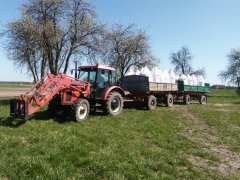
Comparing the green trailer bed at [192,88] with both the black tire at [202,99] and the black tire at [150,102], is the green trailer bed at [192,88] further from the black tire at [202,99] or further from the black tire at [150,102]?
the black tire at [150,102]

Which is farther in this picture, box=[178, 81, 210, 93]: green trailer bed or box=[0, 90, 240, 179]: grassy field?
box=[178, 81, 210, 93]: green trailer bed

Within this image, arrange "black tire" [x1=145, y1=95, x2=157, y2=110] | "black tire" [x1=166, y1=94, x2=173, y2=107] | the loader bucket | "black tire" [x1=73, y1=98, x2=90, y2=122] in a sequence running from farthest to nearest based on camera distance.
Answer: "black tire" [x1=166, y1=94, x2=173, y2=107]
"black tire" [x1=145, y1=95, x2=157, y2=110]
"black tire" [x1=73, y1=98, x2=90, y2=122]
the loader bucket

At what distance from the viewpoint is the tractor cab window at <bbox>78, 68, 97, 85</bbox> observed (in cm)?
1640

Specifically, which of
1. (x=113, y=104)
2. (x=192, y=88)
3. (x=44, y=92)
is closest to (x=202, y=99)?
(x=192, y=88)

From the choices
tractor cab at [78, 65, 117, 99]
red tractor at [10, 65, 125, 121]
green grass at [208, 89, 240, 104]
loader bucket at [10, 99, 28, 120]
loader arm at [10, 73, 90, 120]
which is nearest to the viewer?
loader bucket at [10, 99, 28, 120]

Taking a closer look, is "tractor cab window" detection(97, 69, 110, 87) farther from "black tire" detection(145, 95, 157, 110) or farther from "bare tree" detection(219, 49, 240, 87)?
"bare tree" detection(219, 49, 240, 87)

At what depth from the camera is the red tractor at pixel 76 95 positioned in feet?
42.9

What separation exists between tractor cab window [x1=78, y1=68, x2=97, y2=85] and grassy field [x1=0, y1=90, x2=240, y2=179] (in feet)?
8.58

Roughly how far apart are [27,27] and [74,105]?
31.1ft

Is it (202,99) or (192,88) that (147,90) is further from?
(202,99)

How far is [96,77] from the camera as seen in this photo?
16344mm

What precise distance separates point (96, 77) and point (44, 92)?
3.30m

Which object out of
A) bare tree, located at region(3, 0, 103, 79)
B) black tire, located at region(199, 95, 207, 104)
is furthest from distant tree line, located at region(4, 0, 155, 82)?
black tire, located at region(199, 95, 207, 104)

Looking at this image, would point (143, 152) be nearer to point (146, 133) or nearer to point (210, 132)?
point (146, 133)
